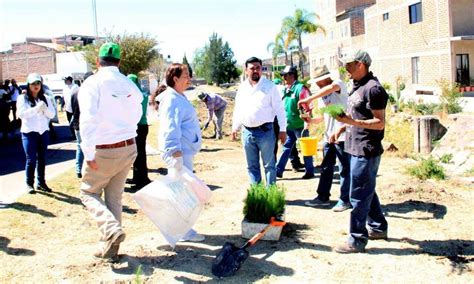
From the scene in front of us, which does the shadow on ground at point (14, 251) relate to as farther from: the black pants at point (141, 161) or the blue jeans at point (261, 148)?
the black pants at point (141, 161)

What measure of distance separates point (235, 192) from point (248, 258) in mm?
2993

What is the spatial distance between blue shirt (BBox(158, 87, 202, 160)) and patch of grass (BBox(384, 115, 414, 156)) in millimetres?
7158

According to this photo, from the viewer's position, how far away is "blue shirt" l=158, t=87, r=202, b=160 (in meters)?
4.69

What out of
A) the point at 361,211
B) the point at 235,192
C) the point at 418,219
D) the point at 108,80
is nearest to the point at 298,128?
the point at 235,192

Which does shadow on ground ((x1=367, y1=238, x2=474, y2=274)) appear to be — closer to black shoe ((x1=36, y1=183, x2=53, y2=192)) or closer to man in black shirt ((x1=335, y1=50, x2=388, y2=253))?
man in black shirt ((x1=335, y1=50, x2=388, y2=253))

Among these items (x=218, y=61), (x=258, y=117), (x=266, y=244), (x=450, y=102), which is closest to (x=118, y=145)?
(x=266, y=244)

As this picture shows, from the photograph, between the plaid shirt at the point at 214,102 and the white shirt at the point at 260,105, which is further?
the plaid shirt at the point at 214,102

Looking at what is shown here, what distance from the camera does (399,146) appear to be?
12.3 m

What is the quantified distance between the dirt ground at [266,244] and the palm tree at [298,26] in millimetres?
41648

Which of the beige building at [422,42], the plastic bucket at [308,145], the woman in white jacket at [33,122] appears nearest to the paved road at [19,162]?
the woman in white jacket at [33,122]

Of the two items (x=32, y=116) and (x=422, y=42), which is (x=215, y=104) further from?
(x=422, y=42)

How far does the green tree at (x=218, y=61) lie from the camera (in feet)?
229

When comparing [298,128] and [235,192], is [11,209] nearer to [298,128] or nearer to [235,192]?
[235,192]

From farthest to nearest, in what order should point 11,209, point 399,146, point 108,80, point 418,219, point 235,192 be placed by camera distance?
point 399,146 < point 235,192 < point 11,209 < point 418,219 < point 108,80
